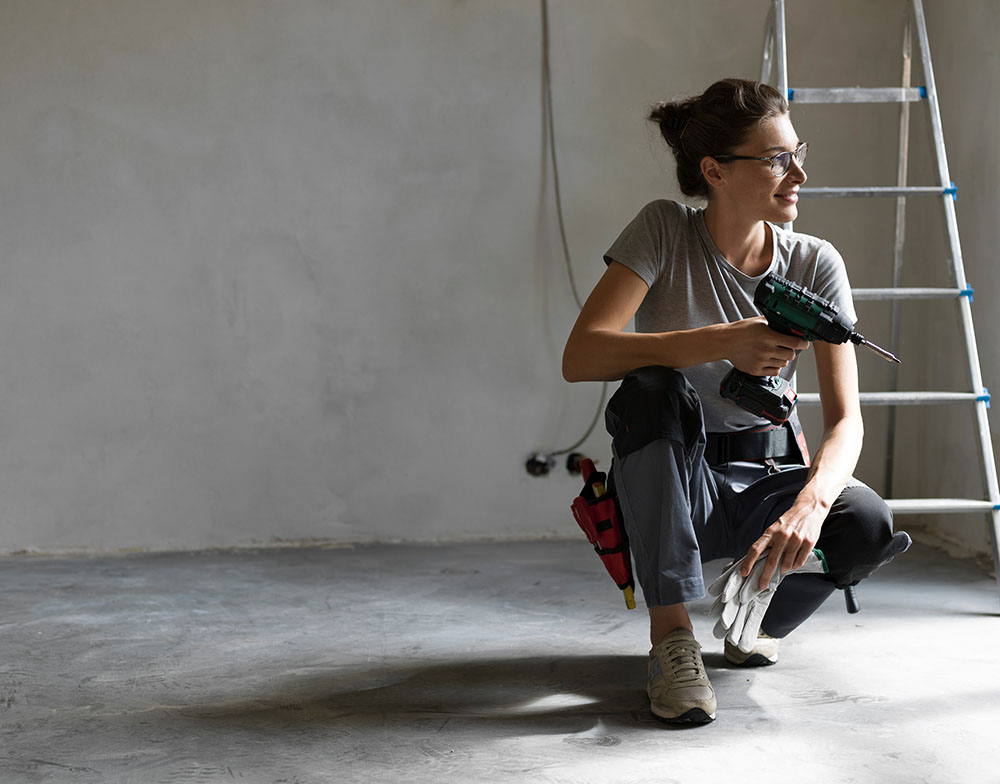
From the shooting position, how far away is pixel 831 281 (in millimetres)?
2004

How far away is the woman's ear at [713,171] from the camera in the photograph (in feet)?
6.48

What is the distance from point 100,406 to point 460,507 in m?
1.32

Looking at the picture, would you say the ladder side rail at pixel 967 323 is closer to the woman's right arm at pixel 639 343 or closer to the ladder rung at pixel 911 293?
the ladder rung at pixel 911 293

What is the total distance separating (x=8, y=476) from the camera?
11.1 ft

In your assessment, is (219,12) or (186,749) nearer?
(186,749)

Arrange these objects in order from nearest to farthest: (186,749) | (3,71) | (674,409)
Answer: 1. (186,749)
2. (674,409)
3. (3,71)

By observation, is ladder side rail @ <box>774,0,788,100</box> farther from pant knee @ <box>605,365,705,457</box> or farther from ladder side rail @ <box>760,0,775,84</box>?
pant knee @ <box>605,365,705,457</box>

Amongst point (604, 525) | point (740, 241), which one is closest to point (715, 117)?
point (740, 241)

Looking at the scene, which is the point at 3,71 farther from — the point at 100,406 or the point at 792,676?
the point at 792,676

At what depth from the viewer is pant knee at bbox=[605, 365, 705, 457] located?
1.78m

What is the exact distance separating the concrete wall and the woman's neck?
1.47 meters

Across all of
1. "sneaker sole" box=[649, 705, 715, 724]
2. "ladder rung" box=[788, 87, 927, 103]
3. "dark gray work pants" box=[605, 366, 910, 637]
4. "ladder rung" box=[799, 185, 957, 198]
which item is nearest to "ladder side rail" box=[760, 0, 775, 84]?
"ladder rung" box=[788, 87, 927, 103]

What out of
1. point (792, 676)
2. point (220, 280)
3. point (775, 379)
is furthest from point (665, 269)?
point (220, 280)

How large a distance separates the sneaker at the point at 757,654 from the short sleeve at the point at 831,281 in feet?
2.33
